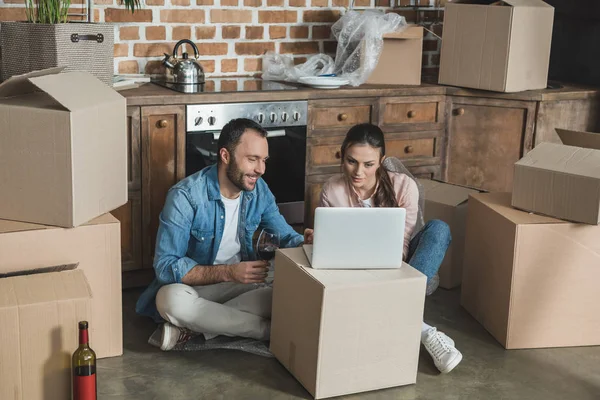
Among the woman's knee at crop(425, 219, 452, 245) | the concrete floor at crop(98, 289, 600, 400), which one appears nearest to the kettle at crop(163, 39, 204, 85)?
the concrete floor at crop(98, 289, 600, 400)

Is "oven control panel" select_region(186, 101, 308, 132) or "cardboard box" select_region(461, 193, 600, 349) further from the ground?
"oven control panel" select_region(186, 101, 308, 132)

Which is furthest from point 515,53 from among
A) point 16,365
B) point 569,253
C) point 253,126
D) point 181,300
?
point 16,365

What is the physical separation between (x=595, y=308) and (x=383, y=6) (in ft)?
6.87

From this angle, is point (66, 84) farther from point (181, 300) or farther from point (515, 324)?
point (515, 324)

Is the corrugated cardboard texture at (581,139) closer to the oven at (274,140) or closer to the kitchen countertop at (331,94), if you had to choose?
the kitchen countertop at (331,94)

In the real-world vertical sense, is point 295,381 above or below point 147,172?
below

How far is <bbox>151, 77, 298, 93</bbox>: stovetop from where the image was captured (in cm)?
348

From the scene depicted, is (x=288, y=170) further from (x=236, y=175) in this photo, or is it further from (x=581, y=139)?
(x=581, y=139)

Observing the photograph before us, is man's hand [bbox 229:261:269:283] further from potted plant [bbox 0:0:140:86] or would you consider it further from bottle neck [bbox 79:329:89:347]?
potted plant [bbox 0:0:140:86]

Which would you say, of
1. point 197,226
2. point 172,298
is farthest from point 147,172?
point 172,298

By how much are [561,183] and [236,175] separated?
116cm

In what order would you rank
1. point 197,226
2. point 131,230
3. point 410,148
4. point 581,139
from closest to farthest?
point 197,226 < point 581,139 < point 131,230 < point 410,148

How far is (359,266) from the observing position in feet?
8.42

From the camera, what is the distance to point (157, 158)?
336 centimetres
